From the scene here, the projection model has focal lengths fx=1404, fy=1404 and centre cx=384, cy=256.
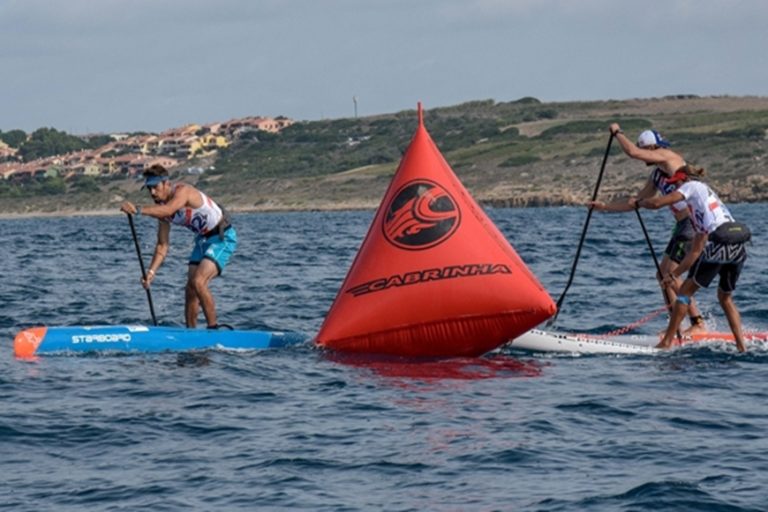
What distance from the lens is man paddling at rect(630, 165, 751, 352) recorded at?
14.3 m

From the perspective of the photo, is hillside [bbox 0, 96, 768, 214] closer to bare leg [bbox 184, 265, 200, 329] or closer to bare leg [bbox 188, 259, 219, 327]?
bare leg [bbox 184, 265, 200, 329]

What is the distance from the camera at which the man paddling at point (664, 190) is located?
14.7m

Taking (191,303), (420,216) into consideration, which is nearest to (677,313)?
(420,216)

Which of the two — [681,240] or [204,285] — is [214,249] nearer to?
[204,285]

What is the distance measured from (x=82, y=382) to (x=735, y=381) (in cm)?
599

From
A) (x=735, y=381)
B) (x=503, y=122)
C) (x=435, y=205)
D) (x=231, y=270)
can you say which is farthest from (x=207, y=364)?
(x=503, y=122)

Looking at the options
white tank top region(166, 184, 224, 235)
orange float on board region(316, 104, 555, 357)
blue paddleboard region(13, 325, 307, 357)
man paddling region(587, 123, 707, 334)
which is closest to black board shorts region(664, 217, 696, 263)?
man paddling region(587, 123, 707, 334)

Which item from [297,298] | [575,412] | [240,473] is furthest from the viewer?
[297,298]

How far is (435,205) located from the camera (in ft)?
47.6

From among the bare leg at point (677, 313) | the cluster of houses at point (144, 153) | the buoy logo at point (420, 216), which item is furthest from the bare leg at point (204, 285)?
the cluster of houses at point (144, 153)

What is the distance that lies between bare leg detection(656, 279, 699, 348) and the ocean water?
1.00ft

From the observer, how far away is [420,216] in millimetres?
14477

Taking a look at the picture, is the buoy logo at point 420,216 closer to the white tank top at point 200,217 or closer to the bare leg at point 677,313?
the white tank top at point 200,217

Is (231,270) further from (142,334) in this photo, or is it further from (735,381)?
(735,381)
